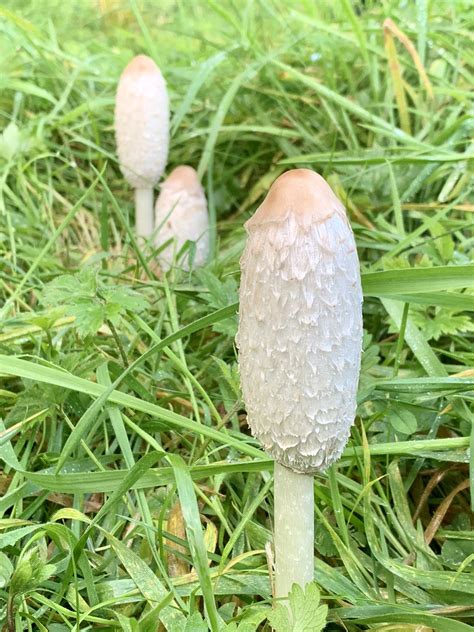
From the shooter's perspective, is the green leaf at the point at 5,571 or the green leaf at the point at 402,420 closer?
the green leaf at the point at 5,571

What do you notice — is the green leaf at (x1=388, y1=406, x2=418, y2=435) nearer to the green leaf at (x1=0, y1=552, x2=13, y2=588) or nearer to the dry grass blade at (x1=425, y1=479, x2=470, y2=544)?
the dry grass blade at (x1=425, y1=479, x2=470, y2=544)

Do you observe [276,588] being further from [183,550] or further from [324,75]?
[324,75]

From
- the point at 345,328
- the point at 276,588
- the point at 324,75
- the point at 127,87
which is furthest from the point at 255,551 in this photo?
the point at 324,75

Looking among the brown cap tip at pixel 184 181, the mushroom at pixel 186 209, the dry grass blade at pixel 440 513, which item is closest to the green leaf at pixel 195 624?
the dry grass blade at pixel 440 513

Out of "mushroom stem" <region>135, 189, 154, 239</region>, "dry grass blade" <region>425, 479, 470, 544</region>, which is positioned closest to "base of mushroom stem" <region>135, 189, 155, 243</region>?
"mushroom stem" <region>135, 189, 154, 239</region>

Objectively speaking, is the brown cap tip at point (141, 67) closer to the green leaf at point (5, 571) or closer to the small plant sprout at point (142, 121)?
the small plant sprout at point (142, 121)

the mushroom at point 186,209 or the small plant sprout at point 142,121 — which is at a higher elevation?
the small plant sprout at point 142,121

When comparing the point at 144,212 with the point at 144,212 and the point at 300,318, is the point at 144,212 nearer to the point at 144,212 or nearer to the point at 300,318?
the point at 144,212

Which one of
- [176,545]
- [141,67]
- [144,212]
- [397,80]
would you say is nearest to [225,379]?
[176,545]
